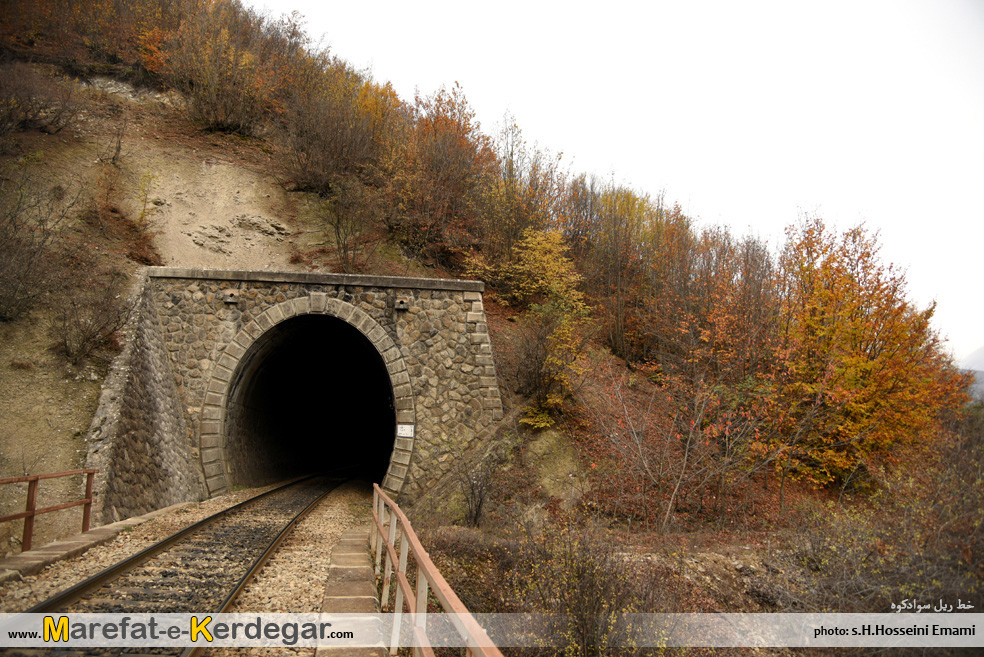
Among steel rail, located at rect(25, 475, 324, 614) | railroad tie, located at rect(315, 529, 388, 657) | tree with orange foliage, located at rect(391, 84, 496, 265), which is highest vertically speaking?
tree with orange foliage, located at rect(391, 84, 496, 265)

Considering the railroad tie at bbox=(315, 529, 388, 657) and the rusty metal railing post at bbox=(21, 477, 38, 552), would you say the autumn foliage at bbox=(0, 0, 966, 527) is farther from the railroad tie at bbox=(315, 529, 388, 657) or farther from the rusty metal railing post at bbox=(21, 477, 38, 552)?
the rusty metal railing post at bbox=(21, 477, 38, 552)

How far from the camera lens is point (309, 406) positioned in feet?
72.1

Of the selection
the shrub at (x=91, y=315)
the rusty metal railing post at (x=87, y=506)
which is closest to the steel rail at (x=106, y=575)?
the rusty metal railing post at (x=87, y=506)

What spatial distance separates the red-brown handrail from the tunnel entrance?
5521mm

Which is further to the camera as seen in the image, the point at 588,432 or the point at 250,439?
the point at 250,439

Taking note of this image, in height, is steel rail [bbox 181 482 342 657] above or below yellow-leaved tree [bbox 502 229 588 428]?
below

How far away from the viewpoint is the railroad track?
5.15 meters

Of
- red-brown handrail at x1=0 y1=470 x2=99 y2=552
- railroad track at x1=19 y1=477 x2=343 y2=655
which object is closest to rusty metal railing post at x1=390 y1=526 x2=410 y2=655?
railroad track at x1=19 y1=477 x2=343 y2=655

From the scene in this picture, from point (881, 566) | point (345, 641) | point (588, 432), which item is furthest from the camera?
point (588, 432)

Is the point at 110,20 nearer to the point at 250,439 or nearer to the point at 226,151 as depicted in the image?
the point at 226,151

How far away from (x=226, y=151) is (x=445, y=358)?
1554cm

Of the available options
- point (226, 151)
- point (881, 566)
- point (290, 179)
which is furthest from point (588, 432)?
point (226, 151)

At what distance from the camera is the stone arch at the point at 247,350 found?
1318 centimetres

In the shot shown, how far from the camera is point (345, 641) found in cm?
478
